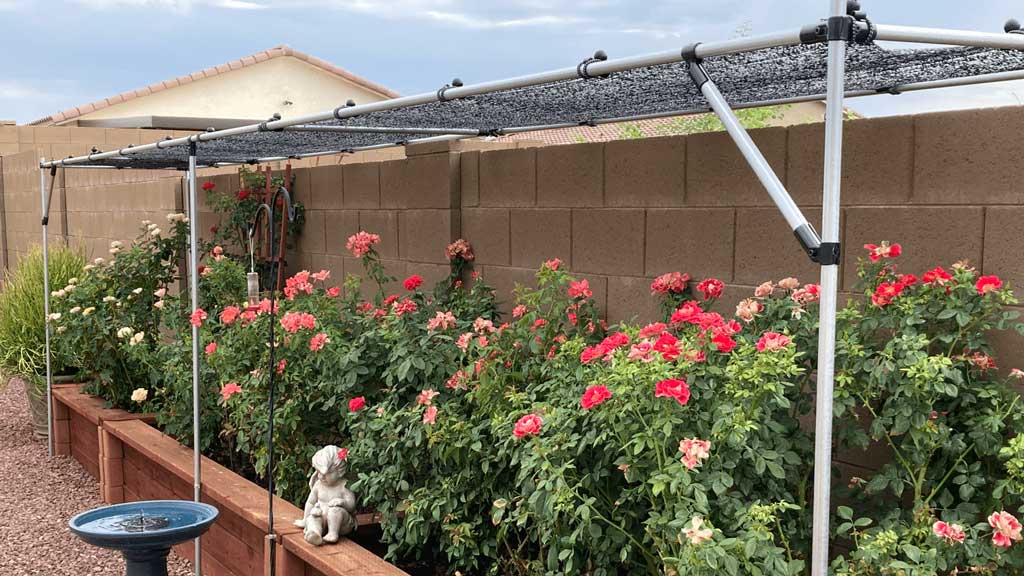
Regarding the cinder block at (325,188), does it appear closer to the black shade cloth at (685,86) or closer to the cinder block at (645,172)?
the black shade cloth at (685,86)

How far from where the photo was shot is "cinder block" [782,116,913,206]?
3121mm

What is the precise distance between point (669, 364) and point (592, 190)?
163 centimetres

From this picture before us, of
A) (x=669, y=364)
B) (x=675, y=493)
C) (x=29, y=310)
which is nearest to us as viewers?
(x=675, y=493)

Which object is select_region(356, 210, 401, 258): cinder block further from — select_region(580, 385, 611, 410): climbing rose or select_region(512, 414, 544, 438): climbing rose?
select_region(580, 385, 611, 410): climbing rose

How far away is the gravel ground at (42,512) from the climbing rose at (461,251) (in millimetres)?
2025

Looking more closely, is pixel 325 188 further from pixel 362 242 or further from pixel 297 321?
pixel 297 321

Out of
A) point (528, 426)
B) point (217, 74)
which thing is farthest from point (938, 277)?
point (217, 74)

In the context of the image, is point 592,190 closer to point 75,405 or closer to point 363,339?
point 363,339

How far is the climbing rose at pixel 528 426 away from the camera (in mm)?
2957

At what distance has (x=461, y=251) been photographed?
16.8 feet

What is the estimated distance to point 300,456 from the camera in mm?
4660

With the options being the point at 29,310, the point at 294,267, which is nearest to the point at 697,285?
the point at 294,267

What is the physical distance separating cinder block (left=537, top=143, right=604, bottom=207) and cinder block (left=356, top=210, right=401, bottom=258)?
1.34m

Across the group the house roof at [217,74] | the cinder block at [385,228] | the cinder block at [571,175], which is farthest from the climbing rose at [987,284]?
the house roof at [217,74]
